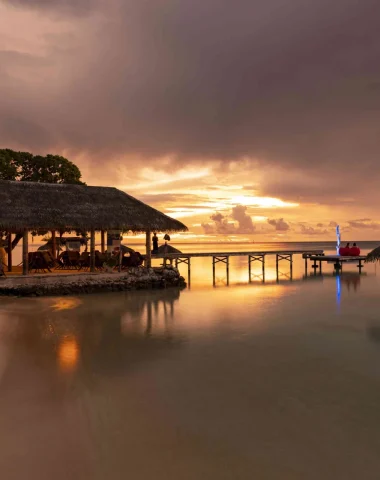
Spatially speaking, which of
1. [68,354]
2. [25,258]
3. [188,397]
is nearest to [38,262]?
[25,258]

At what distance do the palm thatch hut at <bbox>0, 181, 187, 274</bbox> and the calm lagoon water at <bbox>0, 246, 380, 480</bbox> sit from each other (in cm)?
545

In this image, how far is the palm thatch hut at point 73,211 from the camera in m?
17.4

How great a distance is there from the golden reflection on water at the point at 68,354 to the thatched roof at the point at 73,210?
28.0ft

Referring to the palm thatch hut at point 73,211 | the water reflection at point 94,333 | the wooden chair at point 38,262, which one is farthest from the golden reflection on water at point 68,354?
the wooden chair at point 38,262

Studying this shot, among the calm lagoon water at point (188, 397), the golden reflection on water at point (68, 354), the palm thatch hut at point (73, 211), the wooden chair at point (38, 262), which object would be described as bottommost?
the calm lagoon water at point (188, 397)

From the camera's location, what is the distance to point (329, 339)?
10500mm

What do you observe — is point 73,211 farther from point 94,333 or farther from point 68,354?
point 68,354

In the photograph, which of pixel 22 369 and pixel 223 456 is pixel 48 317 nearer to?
pixel 22 369

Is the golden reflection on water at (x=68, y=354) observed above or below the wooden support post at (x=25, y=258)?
below

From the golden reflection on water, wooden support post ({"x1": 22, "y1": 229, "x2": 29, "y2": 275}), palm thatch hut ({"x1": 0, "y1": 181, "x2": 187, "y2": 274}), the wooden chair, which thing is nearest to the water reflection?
the golden reflection on water

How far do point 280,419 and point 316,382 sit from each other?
1798 mm

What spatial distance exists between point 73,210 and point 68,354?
35.7ft

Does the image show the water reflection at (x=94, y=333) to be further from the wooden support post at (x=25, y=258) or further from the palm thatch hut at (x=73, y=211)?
the palm thatch hut at (x=73, y=211)

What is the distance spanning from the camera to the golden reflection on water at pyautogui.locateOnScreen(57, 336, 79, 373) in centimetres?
792
